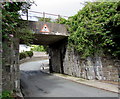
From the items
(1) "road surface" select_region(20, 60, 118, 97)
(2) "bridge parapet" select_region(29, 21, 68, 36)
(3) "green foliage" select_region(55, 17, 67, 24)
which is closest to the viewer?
(1) "road surface" select_region(20, 60, 118, 97)

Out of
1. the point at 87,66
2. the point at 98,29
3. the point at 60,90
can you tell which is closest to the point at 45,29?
the point at 98,29

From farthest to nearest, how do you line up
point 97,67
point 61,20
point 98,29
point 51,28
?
1. point 61,20
2. point 51,28
3. point 97,67
4. point 98,29

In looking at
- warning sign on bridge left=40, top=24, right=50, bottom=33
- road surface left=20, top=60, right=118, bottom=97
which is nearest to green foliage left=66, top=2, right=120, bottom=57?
warning sign on bridge left=40, top=24, right=50, bottom=33

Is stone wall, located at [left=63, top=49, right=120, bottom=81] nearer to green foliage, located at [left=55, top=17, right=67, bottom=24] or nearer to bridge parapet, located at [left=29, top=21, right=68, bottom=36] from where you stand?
bridge parapet, located at [left=29, top=21, right=68, bottom=36]

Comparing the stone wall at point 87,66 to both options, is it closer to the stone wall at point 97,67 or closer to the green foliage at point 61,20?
the stone wall at point 97,67

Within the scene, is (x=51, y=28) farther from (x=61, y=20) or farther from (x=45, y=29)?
(x=61, y=20)

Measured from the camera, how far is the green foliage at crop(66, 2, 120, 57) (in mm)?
6559

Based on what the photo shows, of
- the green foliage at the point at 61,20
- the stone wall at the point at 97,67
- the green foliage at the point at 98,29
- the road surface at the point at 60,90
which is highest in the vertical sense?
the green foliage at the point at 61,20

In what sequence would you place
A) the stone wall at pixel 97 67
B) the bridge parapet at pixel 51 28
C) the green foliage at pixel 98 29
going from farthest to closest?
the bridge parapet at pixel 51 28 < the stone wall at pixel 97 67 < the green foliage at pixel 98 29

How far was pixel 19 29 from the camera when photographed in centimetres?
537

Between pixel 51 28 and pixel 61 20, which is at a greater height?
pixel 61 20

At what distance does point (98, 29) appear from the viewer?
23.1 ft

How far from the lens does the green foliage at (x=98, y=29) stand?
21.5ft

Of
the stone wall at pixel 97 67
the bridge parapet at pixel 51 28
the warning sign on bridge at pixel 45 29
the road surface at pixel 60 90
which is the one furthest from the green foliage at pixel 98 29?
the road surface at pixel 60 90
